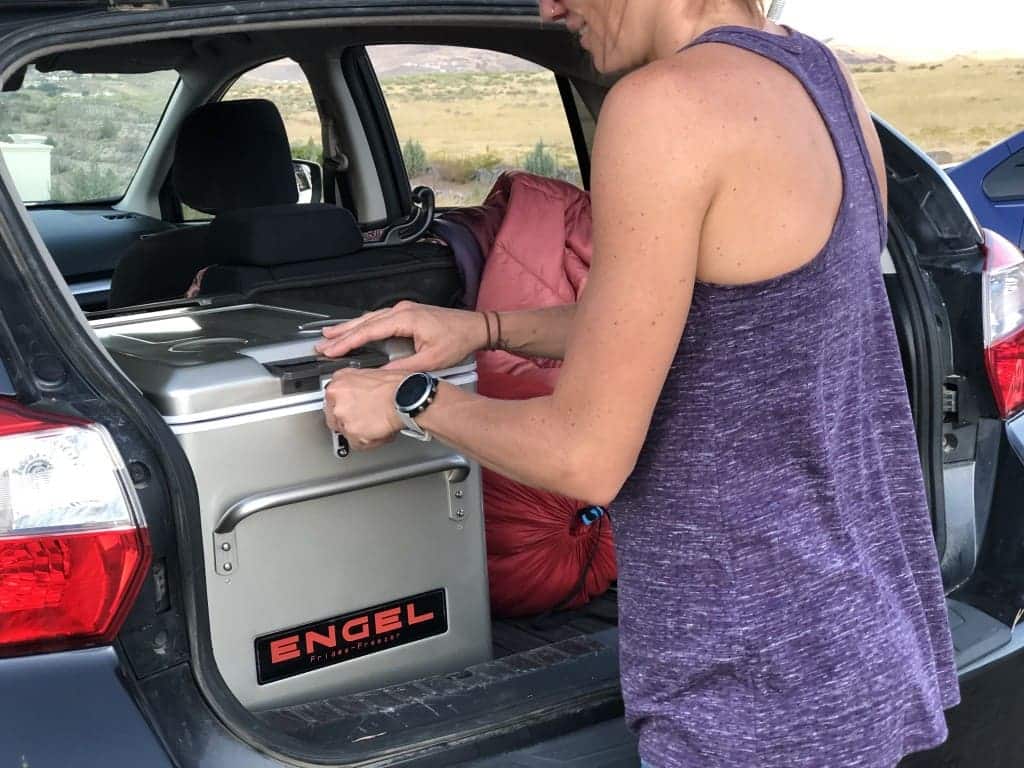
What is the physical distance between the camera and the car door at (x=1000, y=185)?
742 cm

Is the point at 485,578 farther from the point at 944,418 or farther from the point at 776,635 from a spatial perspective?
the point at 944,418

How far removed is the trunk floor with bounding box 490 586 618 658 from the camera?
221cm

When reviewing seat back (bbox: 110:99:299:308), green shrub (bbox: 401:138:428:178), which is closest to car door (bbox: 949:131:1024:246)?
green shrub (bbox: 401:138:428:178)

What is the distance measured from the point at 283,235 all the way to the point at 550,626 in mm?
900

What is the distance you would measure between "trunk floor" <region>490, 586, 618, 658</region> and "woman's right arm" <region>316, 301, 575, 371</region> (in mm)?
569

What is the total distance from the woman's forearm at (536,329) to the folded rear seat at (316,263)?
2.12ft

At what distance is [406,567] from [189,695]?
427mm

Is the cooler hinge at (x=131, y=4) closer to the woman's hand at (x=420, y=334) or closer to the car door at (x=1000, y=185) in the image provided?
the woman's hand at (x=420, y=334)

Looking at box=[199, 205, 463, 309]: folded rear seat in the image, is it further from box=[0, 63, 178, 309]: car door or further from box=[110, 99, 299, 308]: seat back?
Result: box=[0, 63, 178, 309]: car door

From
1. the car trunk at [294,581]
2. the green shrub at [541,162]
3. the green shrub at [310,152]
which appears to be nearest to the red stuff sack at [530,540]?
the car trunk at [294,581]

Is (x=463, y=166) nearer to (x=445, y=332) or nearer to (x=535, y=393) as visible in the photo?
(x=535, y=393)

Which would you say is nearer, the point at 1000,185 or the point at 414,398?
the point at 414,398

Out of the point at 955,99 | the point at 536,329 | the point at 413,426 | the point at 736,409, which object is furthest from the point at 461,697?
the point at 955,99

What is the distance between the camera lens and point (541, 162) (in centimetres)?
311
